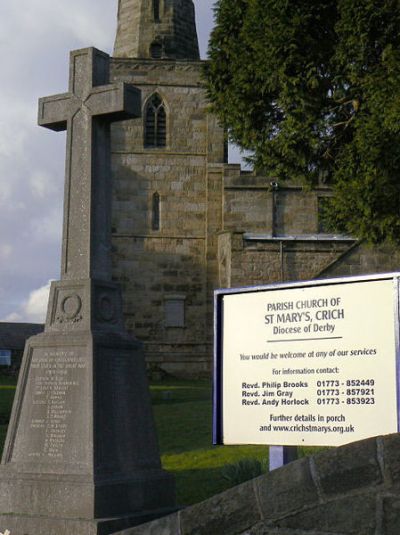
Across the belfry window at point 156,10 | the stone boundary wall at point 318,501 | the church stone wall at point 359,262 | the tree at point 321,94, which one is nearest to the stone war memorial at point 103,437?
the stone boundary wall at point 318,501

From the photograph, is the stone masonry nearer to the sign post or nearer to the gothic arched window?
the gothic arched window

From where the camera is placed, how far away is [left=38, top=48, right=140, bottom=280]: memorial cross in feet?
27.4

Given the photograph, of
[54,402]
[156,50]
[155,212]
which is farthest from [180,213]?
[54,402]

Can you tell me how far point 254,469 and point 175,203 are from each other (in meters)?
22.4

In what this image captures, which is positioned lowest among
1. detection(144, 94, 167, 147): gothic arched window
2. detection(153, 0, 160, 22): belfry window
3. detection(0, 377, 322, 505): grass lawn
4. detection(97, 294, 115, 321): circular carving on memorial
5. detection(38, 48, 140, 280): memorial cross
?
detection(0, 377, 322, 505): grass lawn

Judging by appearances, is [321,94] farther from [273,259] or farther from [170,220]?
[170,220]

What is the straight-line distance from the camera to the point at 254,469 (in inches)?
390

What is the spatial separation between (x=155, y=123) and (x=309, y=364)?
2684cm

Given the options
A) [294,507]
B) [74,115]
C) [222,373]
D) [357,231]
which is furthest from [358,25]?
[294,507]

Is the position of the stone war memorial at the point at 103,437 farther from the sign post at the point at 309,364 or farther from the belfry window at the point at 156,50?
the belfry window at the point at 156,50

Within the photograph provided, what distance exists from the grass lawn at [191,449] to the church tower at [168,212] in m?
11.1

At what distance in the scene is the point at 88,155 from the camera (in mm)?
8523

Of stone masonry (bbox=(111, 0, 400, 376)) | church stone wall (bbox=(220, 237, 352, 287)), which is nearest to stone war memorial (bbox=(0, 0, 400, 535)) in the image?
church stone wall (bbox=(220, 237, 352, 287))

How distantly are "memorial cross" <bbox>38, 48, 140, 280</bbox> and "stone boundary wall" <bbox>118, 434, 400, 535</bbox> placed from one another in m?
4.03
